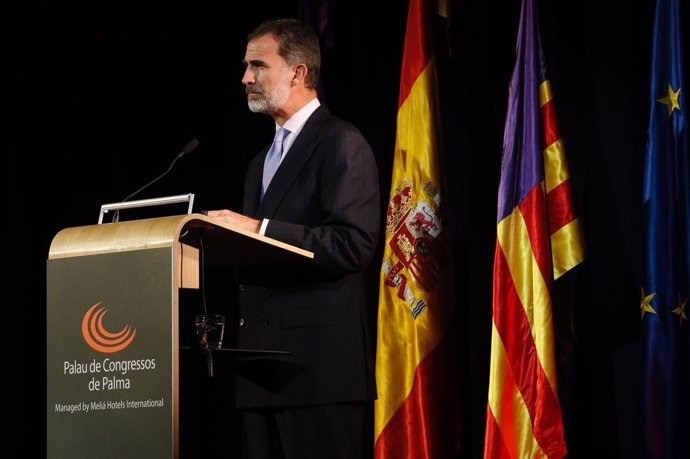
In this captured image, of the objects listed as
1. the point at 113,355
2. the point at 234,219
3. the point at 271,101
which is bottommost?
the point at 113,355

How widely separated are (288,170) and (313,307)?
41cm

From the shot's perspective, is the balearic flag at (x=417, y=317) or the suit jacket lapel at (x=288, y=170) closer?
the suit jacket lapel at (x=288, y=170)

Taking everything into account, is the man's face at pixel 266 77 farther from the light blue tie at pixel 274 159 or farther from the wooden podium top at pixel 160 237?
the wooden podium top at pixel 160 237

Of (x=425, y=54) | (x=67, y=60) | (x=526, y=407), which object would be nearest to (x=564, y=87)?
(x=425, y=54)

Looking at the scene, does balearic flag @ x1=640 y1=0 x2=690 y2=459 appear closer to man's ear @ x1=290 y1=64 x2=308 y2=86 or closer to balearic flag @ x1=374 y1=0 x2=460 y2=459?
balearic flag @ x1=374 y1=0 x2=460 y2=459

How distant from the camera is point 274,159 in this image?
276 cm

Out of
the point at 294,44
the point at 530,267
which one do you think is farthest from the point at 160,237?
the point at 530,267

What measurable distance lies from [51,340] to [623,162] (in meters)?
2.38

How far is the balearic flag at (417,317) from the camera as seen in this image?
3.62m

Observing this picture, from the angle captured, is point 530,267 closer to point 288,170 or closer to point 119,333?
point 288,170

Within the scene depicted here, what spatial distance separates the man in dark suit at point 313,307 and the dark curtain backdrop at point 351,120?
132cm

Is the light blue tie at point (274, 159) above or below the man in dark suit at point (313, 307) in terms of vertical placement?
above

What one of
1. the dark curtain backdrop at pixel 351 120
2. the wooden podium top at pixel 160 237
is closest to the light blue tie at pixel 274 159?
the wooden podium top at pixel 160 237

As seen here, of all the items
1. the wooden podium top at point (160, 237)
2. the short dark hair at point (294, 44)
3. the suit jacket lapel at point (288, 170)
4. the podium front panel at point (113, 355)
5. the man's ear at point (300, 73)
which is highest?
the short dark hair at point (294, 44)
